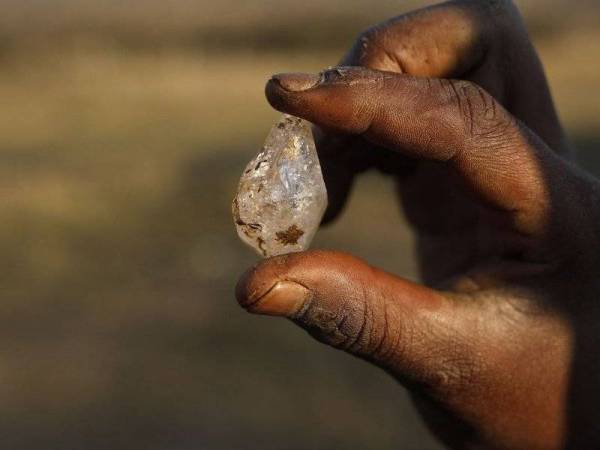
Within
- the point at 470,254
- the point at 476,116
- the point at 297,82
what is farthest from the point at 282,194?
the point at 470,254

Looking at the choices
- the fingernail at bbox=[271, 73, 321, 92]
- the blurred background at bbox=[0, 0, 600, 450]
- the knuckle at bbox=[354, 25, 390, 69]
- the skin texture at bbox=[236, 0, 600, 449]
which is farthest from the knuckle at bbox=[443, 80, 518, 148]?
the blurred background at bbox=[0, 0, 600, 450]

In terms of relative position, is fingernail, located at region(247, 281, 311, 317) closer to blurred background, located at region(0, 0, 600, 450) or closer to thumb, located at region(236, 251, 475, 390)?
thumb, located at region(236, 251, 475, 390)

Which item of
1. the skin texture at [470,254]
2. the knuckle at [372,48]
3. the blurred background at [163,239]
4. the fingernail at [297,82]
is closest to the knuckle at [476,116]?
the skin texture at [470,254]

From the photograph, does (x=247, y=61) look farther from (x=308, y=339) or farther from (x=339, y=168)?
(x=339, y=168)

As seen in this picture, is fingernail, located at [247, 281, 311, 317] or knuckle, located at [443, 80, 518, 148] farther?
knuckle, located at [443, 80, 518, 148]

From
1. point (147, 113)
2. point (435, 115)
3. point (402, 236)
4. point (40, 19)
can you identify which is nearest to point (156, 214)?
point (402, 236)

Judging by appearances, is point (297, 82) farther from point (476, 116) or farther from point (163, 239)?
point (163, 239)
